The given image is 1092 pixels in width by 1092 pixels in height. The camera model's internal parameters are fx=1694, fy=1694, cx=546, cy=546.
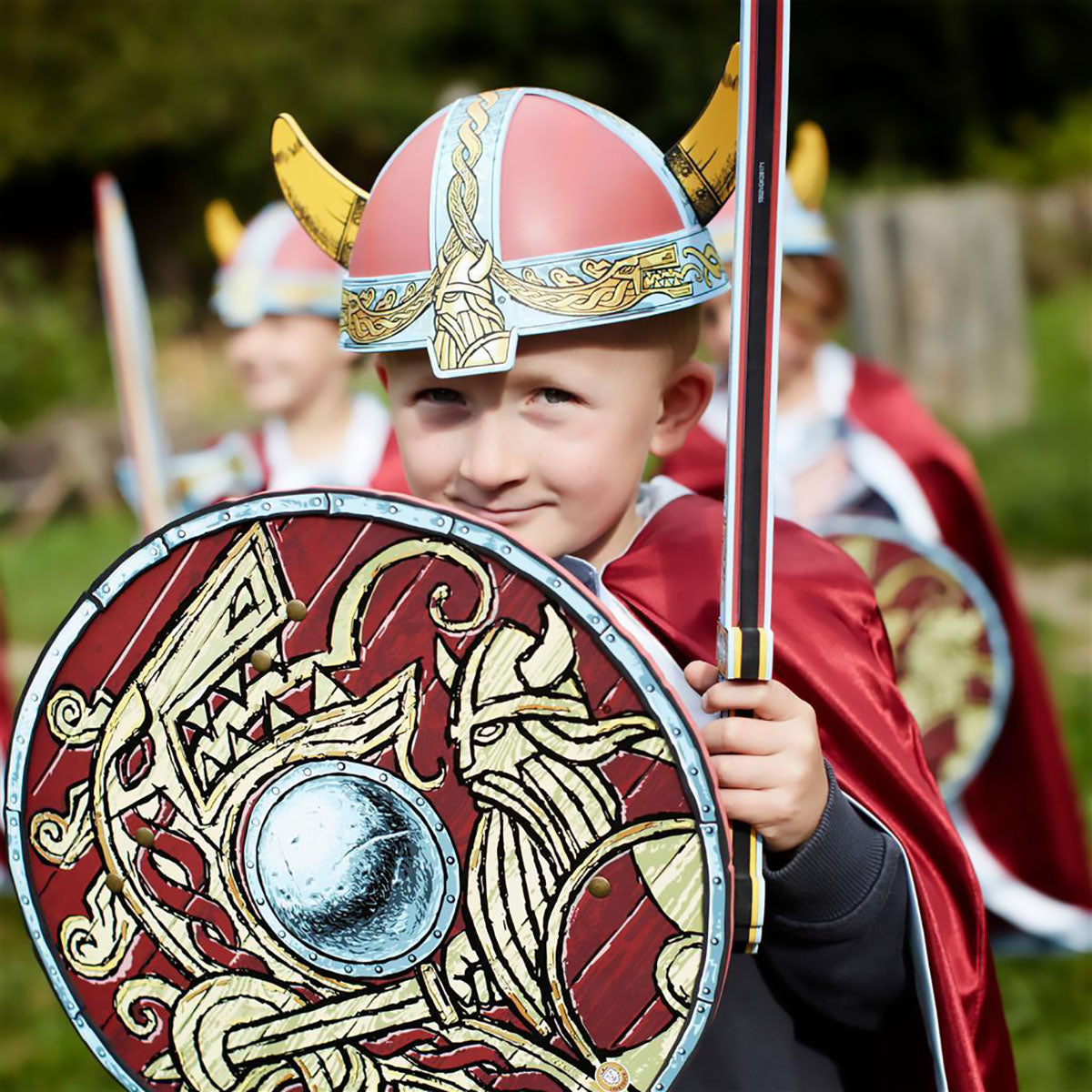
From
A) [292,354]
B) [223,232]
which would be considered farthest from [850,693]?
[223,232]

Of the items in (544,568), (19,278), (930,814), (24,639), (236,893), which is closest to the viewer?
(544,568)

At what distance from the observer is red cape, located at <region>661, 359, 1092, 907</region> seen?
425cm

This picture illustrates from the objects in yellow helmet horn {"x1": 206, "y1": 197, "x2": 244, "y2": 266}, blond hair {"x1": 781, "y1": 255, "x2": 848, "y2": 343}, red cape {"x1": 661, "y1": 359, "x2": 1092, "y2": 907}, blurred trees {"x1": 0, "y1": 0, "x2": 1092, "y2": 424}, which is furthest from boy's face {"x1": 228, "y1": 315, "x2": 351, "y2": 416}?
blurred trees {"x1": 0, "y1": 0, "x2": 1092, "y2": 424}

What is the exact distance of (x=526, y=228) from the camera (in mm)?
1704

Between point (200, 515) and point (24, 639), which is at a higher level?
point (24, 639)

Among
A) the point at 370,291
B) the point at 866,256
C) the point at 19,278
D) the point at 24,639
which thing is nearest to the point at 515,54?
the point at 19,278

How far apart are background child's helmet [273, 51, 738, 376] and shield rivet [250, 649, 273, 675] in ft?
1.11

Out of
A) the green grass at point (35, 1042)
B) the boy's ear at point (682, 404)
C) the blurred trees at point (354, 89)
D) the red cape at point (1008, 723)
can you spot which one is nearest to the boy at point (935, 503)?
the red cape at point (1008, 723)

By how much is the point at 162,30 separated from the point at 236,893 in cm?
1785

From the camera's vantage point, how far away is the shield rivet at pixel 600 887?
5.06 ft

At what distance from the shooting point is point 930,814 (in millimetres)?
1893

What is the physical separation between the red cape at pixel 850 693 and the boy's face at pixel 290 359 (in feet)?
10.1

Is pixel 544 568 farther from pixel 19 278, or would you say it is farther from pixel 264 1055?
pixel 19 278

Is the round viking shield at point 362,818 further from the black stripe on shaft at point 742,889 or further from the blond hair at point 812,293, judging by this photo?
the blond hair at point 812,293
